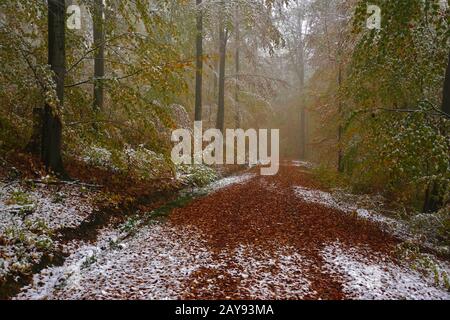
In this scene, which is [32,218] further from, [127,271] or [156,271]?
[156,271]

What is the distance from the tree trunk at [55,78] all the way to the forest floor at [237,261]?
89.0 inches

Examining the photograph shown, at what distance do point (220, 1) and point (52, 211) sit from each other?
12.0m

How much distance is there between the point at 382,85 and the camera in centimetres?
883

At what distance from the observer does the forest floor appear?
15.5 feet

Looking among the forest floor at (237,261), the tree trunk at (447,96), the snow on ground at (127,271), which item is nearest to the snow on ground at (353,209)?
the forest floor at (237,261)

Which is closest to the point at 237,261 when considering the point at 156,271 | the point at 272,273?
the point at 272,273

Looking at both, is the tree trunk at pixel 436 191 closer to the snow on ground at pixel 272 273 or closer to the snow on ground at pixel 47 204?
the snow on ground at pixel 272 273

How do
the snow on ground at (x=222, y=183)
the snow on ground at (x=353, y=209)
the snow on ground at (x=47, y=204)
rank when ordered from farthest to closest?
the snow on ground at (x=222, y=183) < the snow on ground at (x=353, y=209) < the snow on ground at (x=47, y=204)

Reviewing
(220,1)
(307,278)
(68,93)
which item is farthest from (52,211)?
(220,1)

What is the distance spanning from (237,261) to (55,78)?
18.2 feet

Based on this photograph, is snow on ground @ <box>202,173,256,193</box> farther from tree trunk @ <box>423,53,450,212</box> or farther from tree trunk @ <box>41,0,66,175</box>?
tree trunk @ <box>423,53,450,212</box>

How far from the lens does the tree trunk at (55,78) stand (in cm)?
738

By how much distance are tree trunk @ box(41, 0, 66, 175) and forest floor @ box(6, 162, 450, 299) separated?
2.26m
